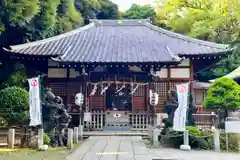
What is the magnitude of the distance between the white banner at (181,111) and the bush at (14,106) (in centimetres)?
535

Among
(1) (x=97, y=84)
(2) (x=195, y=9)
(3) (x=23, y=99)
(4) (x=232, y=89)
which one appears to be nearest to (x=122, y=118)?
(1) (x=97, y=84)

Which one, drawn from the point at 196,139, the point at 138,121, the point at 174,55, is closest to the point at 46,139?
the point at 196,139

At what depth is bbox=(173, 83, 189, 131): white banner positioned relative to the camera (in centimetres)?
1148

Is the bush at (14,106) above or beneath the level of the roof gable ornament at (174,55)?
beneath

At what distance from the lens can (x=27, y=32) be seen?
68.0ft

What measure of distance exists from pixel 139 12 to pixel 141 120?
1111 inches

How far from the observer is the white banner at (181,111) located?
452 inches

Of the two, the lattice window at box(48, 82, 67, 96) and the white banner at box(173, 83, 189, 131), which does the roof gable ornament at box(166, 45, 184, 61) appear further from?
the lattice window at box(48, 82, 67, 96)

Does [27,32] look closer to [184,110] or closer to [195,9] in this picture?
[184,110]

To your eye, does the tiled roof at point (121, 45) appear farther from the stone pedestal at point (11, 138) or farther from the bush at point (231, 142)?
the stone pedestal at point (11, 138)

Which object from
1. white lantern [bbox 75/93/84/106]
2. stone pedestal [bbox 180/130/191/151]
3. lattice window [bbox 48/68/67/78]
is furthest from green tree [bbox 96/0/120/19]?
stone pedestal [bbox 180/130/191/151]

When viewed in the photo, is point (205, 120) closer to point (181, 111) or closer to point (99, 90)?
point (99, 90)

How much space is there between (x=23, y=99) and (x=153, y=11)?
34.0m

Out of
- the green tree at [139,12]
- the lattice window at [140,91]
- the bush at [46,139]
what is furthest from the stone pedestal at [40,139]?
the green tree at [139,12]
